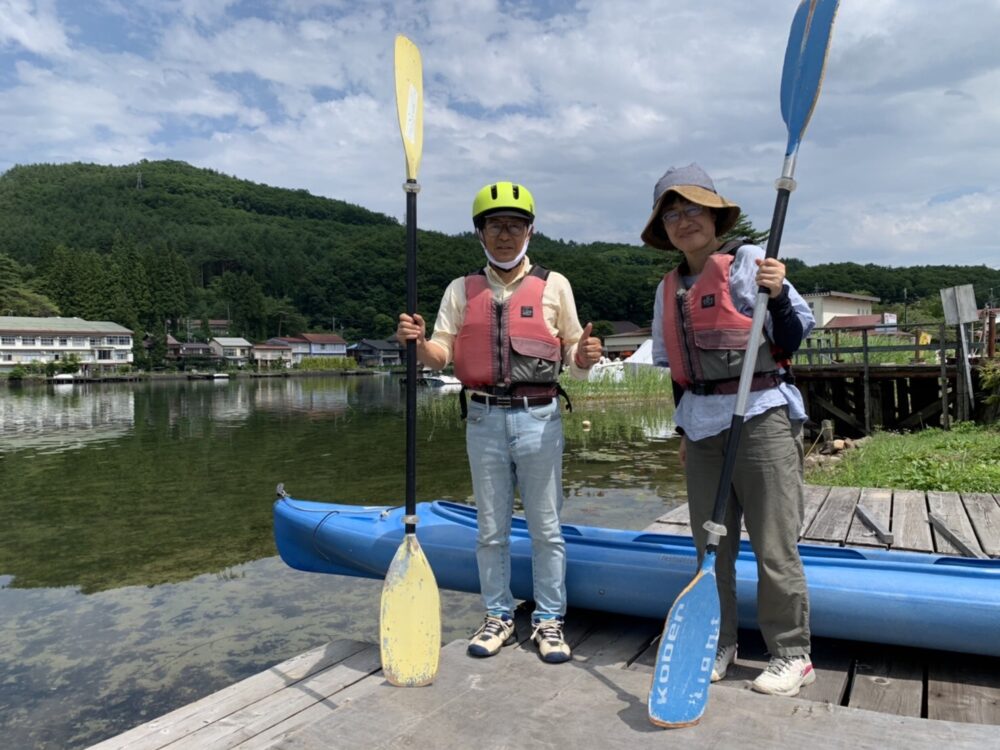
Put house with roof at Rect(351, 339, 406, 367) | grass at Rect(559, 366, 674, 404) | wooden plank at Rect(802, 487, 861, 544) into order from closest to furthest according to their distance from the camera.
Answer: wooden plank at Rect(802, 487, 861, 544) → grass at Rect(559, 366, 674, 404) → house with roof at Rect(351, 339, 406, 367)

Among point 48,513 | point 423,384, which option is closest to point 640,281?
point 423,384

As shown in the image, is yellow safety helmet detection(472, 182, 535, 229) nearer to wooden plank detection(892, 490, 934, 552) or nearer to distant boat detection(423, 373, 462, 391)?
wooden plank detection(892, 490, 934, 552)

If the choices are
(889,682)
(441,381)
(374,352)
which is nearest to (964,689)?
(889,682)

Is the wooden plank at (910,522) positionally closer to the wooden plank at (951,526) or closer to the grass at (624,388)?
the wooden plank at (951,526)

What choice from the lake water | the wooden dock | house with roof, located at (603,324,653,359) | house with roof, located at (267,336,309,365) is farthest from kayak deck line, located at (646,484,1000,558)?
house with roof, located at (267,336,309,365)

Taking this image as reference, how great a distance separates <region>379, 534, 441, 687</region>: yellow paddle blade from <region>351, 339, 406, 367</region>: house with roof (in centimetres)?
9914

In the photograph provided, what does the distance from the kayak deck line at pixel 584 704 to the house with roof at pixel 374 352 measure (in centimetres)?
9928

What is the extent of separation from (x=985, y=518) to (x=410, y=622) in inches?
168

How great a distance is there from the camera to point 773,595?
2496 mm

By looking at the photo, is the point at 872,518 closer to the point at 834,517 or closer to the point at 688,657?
the point at 834,517

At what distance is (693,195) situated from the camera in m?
2.54

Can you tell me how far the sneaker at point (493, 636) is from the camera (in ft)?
9.17

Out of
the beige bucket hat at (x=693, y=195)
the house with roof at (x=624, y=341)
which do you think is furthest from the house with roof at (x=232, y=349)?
the beige bucket hat at (x=693, y=195)

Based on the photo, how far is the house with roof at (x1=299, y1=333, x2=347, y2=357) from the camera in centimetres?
10025
